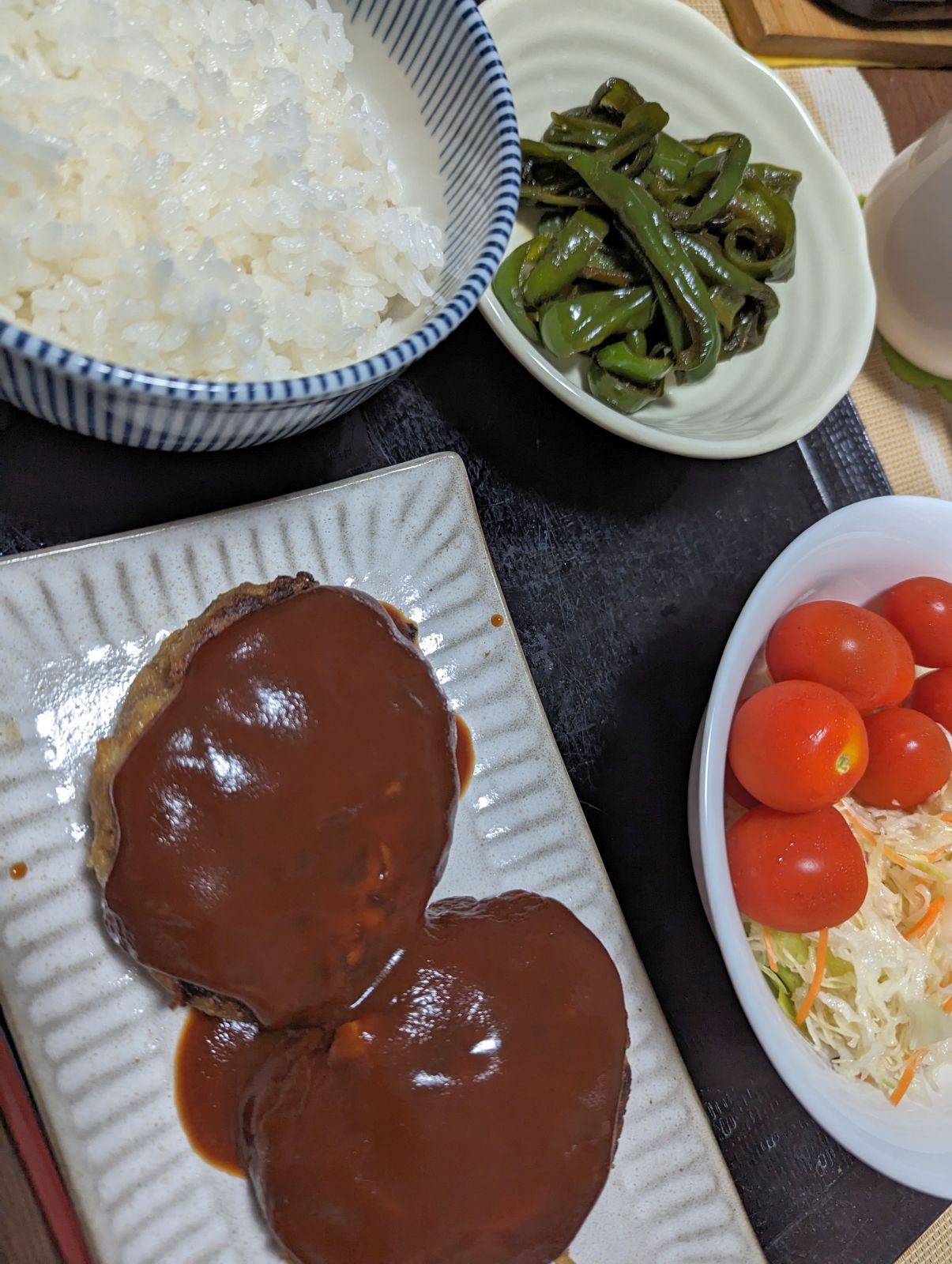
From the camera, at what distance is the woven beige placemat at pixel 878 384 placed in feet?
7.39

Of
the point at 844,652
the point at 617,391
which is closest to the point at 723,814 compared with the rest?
the point at 844,652

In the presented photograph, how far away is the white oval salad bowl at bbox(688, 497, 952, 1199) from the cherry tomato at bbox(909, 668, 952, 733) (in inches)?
8.2

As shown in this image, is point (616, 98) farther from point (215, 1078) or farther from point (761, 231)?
point (215, 1078)

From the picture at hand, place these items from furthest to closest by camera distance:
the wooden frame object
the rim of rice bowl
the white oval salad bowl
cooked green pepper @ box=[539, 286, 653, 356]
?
the wooden frame object, cooked green pepper @ box=[539, 286, 653, 356], the white oval salad bowl, the rim of rice bowl

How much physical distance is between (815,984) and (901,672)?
60 centimetres


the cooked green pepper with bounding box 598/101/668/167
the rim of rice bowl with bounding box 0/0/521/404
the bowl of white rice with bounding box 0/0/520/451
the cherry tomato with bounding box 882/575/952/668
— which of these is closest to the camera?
the rim of rice bowl with bounding box 0/0/521/404

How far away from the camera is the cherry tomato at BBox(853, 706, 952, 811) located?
5.83 ft

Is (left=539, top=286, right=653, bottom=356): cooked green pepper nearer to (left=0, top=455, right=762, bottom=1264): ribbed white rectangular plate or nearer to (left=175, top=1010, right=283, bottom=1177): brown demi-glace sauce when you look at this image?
(left=0, top=455, right=762, bottom=1264): ribbed white rectangular plate

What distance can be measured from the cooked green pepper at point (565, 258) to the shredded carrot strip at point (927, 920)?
1385mm

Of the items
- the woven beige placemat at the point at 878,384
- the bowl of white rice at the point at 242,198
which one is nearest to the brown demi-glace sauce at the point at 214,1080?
the bowl of white rice at the point at 242,198

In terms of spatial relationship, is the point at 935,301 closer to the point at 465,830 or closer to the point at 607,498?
the point at 607,498

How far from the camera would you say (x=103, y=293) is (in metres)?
1.27

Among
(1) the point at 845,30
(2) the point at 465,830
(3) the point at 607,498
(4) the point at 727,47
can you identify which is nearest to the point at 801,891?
(2) the point at 465,830

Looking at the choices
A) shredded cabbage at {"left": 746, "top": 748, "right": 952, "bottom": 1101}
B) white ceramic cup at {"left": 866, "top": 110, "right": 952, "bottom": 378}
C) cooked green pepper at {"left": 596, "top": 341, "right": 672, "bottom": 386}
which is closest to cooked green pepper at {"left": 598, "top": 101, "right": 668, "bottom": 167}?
cooked green pepper at {"left": 596, "top": 341, "right": 672, "bottom": 386}
